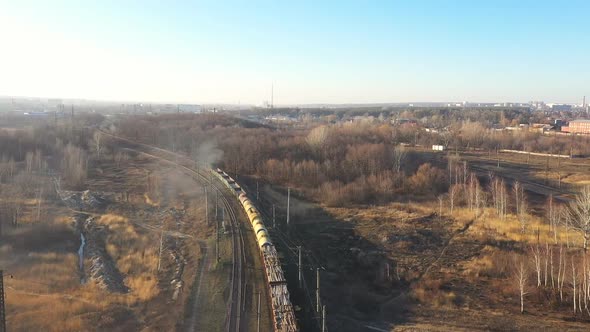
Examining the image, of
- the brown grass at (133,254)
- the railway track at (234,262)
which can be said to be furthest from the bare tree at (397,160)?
the brown grass at (133,254)

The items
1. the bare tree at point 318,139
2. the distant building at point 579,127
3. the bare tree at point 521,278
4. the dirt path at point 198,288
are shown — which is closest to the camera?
the dirt path at point 198,288

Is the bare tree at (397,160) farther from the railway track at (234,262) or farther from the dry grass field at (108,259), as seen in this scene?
the dry grass field at (108,259)

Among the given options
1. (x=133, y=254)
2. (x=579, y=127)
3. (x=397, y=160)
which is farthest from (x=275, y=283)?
(x=579, y=127)

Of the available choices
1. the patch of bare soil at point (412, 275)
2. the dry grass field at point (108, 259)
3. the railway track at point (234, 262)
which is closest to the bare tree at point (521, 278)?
the patch of bare soil at point (412, 275)

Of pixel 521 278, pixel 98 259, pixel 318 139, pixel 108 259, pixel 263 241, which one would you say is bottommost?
pixel 108 259

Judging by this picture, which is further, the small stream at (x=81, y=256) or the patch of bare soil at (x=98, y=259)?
the small stream at (x=81, y=256)

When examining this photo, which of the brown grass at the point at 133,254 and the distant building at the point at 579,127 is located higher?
the distant building at the point at 579,127

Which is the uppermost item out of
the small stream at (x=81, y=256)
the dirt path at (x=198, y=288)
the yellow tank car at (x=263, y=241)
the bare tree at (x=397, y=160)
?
the bare tree at (x=397, y=160)

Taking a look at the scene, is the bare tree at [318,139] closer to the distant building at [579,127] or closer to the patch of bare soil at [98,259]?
the patch of bare soil at [98,259]

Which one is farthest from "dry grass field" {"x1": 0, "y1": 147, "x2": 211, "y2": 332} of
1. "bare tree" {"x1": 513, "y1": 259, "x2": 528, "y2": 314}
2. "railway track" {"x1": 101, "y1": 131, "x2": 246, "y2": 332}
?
"bare tree" {"x1": 513, "y1": 259, "x2": 528, "y2": 314}

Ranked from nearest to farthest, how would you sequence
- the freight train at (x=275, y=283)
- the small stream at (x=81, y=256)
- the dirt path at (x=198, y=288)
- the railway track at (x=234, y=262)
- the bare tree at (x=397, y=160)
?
the freight train at (x=275, y=283) < the dirt path at (x=198, y=288) < the railway track at (x=234, y=262) < the small stream at (x=81, y=256) < the bare tree at (x=397, y=160)

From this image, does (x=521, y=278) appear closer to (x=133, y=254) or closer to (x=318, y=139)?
(x=133, y=254)
